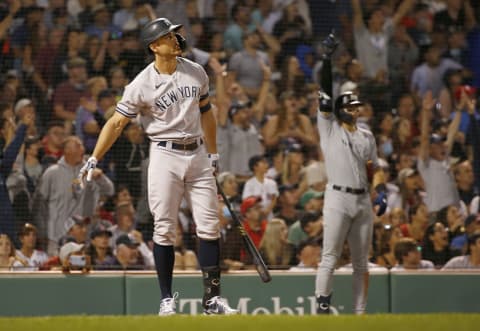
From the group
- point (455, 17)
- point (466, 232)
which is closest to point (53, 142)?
point (466, 232)

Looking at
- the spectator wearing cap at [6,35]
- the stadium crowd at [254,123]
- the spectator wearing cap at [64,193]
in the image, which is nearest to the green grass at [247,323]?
the stadium crowd at [254,123]

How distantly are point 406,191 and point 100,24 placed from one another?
3.91 m

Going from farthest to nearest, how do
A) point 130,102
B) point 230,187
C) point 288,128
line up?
point 288,128 → point 230,187 → point 130,102

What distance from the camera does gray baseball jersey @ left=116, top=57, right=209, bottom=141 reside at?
7164 mm

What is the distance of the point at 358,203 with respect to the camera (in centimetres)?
856

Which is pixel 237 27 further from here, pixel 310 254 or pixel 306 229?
pixel 310 254

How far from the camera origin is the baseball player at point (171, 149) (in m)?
7.17

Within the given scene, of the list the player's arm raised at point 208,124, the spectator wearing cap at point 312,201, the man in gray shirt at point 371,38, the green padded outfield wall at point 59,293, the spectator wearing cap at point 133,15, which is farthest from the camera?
the man in gray shirt at point 371,38

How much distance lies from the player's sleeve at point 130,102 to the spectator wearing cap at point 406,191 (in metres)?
4.19

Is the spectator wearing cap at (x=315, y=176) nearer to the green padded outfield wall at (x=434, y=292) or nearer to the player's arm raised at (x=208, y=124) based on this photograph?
the green padded outfield wall at (x=434, y=292)

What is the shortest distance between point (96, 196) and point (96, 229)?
0.44 m

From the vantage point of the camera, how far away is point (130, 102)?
7.19 meters

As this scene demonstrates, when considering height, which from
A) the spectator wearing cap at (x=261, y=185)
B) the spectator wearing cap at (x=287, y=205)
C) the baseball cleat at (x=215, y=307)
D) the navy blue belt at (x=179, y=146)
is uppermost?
the navy blue belt at (x=179, y=146)

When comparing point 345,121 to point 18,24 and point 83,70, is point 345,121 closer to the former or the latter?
point 83,70
